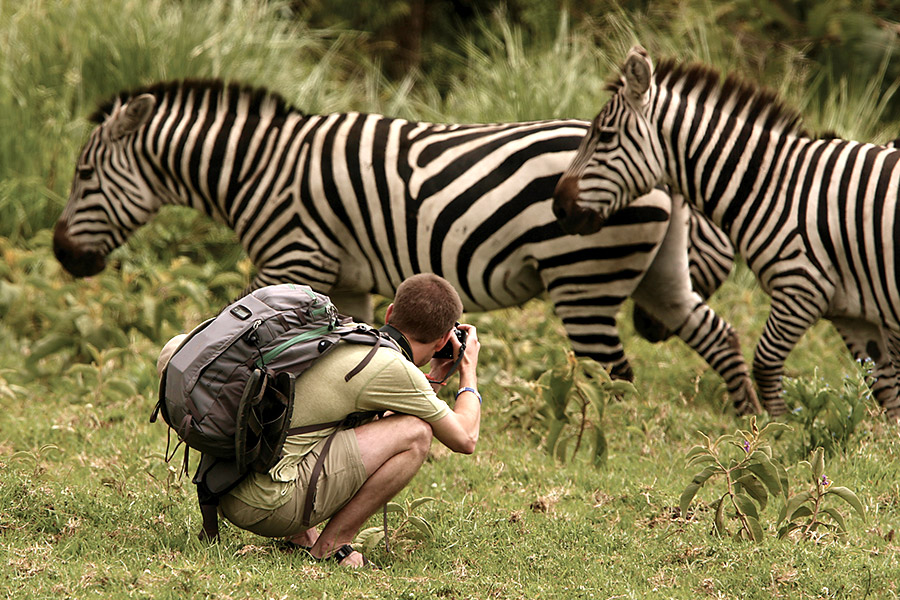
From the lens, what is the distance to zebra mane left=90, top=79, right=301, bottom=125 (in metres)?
6.62

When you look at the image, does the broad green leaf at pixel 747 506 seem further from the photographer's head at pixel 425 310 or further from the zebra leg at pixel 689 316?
the zebra leg at pixel 689 316

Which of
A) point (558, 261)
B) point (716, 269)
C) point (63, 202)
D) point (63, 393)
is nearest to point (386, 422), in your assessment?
point (558, 261)

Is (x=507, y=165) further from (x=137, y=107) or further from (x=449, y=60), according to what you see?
(x=449, y=60)

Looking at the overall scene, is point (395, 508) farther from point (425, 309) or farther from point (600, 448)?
point (600, 448)

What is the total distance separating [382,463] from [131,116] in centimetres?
379

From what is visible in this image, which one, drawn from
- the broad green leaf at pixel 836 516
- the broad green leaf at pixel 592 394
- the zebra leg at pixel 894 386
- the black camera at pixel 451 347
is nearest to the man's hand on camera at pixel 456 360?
the black camera at pixel 451 347

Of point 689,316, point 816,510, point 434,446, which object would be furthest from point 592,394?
point 689,316

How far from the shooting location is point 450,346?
4020 mm

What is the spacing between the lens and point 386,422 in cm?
Answer: 373

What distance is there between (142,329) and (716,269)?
155 inches

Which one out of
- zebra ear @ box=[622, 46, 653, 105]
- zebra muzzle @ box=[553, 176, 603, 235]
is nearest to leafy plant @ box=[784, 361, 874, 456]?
zebra muzzle @ box=[553, 176, 603, 235]

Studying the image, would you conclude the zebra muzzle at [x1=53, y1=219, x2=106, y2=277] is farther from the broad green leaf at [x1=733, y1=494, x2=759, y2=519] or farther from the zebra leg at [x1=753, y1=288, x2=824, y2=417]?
the broad green leaf at [x1=733, y1=494, x2=759, y2=519]

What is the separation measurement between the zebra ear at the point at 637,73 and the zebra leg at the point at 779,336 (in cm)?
133

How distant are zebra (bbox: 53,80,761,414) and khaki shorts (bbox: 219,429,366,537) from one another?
247 centimetres
